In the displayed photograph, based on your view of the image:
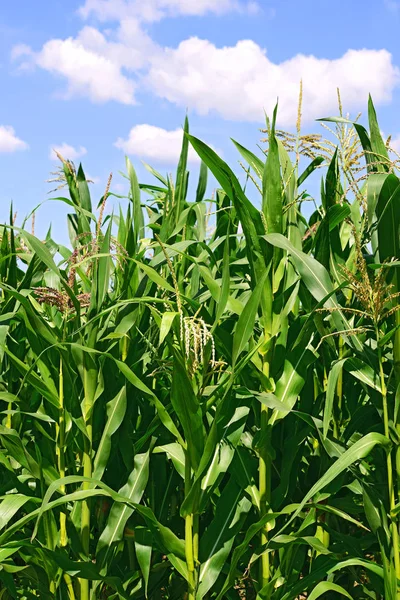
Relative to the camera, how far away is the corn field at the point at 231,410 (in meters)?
1.85

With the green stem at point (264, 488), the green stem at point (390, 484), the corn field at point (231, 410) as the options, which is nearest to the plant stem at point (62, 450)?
the corn field at point (231, 410)

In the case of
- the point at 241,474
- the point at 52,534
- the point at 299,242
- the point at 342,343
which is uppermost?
the point at 299,242

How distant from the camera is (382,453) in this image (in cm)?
207

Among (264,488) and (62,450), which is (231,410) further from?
(62,450)

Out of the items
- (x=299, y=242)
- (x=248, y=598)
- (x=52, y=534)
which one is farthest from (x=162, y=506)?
(x=299, y=242)

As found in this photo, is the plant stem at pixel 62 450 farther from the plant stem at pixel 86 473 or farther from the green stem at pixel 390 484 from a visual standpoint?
the green stem at pixel 390 484

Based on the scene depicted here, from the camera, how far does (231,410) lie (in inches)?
75.3

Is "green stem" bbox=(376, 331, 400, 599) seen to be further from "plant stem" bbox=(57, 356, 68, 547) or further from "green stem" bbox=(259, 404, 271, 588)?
"plant stem" bbox=(57, 356, 68, 547)

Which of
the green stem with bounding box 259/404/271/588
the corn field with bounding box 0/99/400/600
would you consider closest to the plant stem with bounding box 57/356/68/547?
the corn field with bounding box 0/99/400/600

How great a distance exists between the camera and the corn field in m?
1.85

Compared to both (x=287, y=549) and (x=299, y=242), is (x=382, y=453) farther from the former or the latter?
(x=299, y=242)

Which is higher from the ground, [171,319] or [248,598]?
[171,319]

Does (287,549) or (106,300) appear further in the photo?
(106,300)

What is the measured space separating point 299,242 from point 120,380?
72cm
